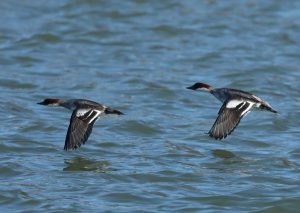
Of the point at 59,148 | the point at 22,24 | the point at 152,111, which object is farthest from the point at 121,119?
the point at 22,24

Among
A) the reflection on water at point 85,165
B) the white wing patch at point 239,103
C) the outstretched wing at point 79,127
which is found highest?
the white wing patch at point 239,103

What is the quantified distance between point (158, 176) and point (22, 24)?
988cm

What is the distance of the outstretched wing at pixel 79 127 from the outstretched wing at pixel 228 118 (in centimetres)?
152

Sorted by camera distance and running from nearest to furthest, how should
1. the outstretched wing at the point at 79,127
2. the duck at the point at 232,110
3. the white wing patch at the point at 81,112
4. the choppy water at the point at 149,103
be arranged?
the choppy water at the point at 149,103 < the outstretched wing at the point at 79,127 < the white wing patch at the point at 81,112 < the duck at the point at 232,110

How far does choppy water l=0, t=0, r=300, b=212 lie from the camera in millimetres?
11531

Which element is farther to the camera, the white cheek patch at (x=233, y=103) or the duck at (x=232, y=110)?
the white cheek patch at (x=233, y=103)

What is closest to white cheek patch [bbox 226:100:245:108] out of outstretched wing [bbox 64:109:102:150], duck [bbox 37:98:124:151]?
duck [bbox 37:98:124:151]

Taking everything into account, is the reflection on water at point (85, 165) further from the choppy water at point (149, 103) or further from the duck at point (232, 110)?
the duck at point (232, 110)

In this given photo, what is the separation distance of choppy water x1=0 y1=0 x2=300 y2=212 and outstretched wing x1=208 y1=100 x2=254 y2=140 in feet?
1.02

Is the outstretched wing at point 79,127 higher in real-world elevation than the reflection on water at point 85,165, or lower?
higher

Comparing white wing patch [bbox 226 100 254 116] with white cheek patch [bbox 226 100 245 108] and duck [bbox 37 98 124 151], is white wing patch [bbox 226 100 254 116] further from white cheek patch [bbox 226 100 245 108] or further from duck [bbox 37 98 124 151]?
duck [bbox 37 98 124 151]

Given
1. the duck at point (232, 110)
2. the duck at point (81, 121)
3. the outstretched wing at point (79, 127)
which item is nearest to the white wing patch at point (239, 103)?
the duck at point (232, 110)

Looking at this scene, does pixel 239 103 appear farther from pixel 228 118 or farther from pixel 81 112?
pixel 81 112

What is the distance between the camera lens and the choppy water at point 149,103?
11531mm
